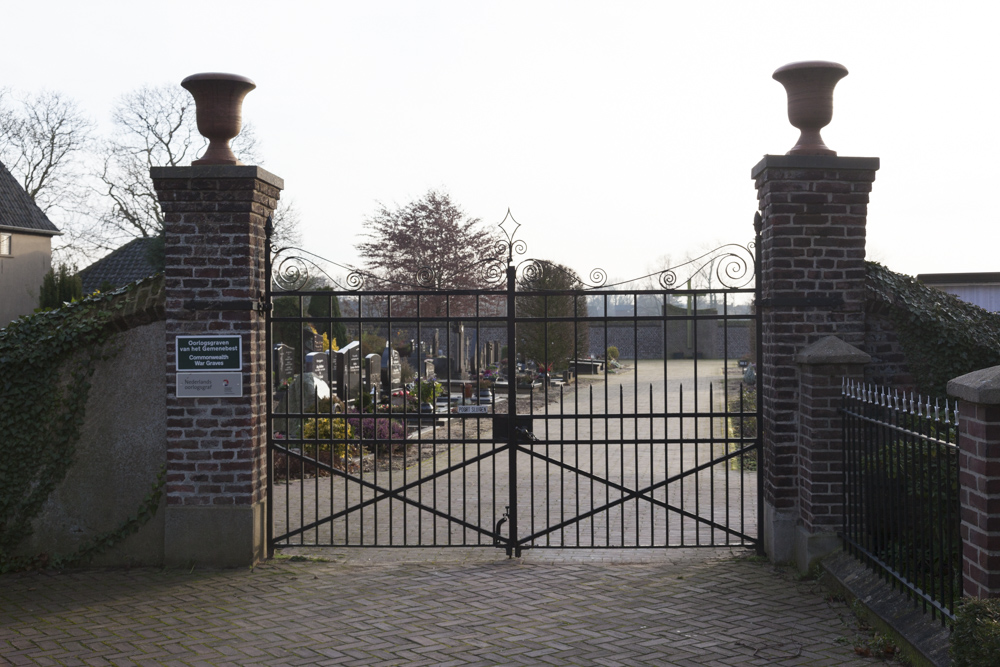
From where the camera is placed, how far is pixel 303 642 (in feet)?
15.7

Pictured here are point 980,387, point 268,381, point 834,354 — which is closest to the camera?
point 980,387

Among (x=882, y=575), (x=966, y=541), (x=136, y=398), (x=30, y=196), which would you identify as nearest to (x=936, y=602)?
(x=966, y=541)

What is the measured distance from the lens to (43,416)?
6496 mm

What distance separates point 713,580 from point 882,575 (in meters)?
1.21

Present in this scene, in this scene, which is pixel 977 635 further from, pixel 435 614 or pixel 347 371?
pixel 347 371

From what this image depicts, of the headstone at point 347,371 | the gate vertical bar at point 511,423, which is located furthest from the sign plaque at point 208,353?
the headstone at point 347,371

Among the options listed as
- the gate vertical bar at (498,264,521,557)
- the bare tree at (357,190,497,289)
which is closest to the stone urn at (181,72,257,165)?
the gate vertical bar at (498,264,521,557)

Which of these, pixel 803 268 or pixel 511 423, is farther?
pixel 511 423

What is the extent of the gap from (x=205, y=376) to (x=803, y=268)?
4449 mm

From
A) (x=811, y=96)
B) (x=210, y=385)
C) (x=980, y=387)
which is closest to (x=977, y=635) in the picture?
(x=980, y=387)

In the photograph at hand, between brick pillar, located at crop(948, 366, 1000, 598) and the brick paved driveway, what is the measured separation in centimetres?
94

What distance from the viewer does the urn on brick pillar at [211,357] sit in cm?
636

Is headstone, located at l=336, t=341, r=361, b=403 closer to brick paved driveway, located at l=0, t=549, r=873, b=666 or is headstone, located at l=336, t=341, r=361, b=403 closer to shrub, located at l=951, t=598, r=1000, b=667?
brick paved driveway, located at l=0, t=549, r=873, b=666

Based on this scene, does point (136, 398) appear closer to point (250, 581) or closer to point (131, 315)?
point (131, 315)
